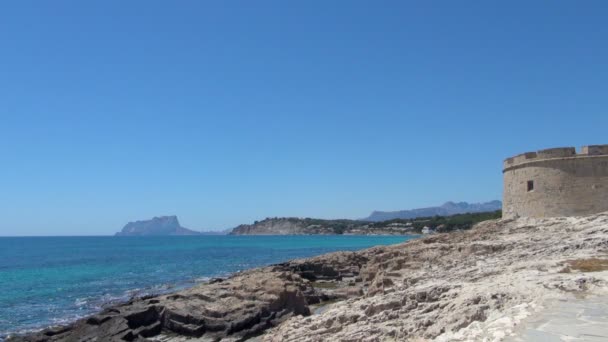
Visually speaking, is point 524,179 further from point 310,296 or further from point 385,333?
point 385,333

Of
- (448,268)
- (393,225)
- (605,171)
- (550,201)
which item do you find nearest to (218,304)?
(448,268)

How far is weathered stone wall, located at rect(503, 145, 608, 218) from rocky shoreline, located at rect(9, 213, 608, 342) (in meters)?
1.14

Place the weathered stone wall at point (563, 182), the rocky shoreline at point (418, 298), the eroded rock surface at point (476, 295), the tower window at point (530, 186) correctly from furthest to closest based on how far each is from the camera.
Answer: the tower window at point (530, 186)
the weathered stone wall at point (563, 182)
the rocky shoreline at point (418, 298)
the eroded rock surface at point (476, 295)

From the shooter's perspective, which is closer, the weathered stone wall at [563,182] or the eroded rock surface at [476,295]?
the eroded rock surface at [476,295]

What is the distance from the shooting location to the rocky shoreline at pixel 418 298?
31.8ft

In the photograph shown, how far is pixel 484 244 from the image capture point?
20672 mm

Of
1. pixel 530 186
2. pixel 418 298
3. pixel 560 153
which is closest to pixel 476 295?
pixel 418 298

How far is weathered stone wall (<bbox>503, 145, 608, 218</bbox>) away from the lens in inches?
914

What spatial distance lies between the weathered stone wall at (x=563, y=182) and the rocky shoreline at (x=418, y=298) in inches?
45.1

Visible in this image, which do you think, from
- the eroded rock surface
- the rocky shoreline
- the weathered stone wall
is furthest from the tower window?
the eroded rock surface

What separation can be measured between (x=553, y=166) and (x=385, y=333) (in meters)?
17.7

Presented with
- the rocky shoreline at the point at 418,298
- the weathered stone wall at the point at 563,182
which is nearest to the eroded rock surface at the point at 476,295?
the rocky shoreline at the point at 418,298

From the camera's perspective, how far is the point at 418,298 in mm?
11969

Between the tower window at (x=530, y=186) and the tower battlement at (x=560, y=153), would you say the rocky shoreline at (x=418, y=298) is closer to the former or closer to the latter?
the tower window at (x=530, y=186)
